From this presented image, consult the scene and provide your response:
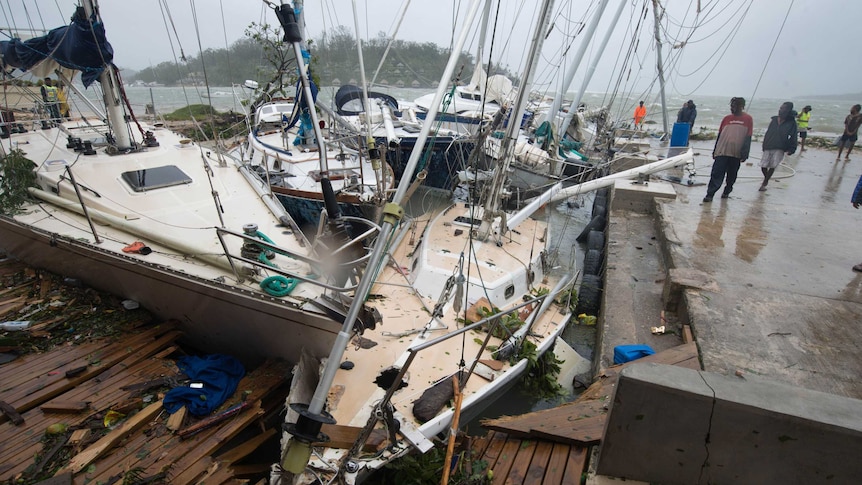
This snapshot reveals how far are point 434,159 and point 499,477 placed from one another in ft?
36.2

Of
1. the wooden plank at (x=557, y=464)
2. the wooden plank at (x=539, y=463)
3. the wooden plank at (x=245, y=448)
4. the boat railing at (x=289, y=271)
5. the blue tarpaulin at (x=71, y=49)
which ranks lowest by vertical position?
the wooden plank at (x=245, y=448)

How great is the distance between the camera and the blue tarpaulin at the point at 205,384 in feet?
14.0

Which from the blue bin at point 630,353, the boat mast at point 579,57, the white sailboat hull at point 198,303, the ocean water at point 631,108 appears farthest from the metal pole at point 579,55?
the white sailboat hull at point 198,303

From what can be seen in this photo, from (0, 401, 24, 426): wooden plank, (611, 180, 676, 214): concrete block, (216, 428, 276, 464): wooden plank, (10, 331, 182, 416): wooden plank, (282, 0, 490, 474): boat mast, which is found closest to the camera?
(282, 0, 490, 474): boat mast

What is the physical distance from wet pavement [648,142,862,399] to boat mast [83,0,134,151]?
860 cm

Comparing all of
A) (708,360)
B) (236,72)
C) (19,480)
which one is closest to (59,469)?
(19,480)

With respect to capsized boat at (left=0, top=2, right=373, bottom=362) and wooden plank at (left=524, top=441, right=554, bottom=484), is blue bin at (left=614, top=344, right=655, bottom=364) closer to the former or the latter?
wooden plank at (left=524, top=441, right=554, bottom=484)

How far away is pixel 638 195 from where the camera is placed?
31.8 feet

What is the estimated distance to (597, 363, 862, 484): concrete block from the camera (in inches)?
89.9

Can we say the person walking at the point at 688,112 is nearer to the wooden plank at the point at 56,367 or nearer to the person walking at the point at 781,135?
the person walking at the point at 781,135

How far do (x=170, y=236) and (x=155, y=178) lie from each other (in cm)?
190

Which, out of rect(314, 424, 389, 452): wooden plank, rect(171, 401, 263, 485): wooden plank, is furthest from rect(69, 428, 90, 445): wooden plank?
rect(314, 424, 389, 452): wooden plank

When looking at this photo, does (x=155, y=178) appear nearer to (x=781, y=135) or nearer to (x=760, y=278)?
(x=760, y=278)

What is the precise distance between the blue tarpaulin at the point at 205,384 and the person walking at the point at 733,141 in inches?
365
